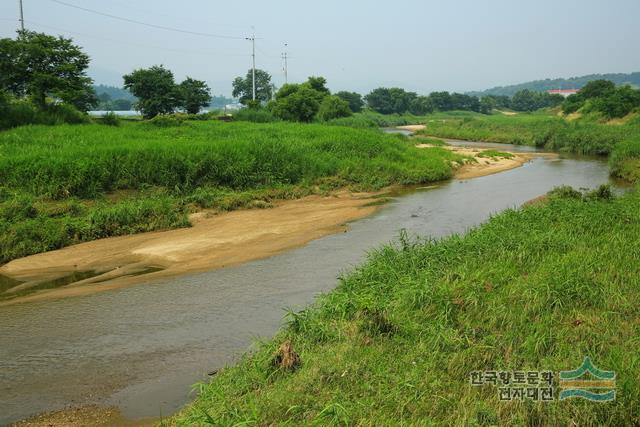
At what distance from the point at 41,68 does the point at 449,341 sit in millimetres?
25274

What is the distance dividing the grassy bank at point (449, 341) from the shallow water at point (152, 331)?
3.61ft

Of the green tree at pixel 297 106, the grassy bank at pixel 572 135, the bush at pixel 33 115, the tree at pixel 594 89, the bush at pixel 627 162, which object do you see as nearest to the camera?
the bush at pixel 33 115

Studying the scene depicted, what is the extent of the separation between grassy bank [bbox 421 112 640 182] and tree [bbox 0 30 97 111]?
26.7 m

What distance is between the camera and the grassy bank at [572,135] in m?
24.0

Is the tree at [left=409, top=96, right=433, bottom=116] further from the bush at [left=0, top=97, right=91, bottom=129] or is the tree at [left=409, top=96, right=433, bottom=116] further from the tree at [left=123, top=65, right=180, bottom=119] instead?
the bush at [left=0, top=97, right=91, bottom=129]

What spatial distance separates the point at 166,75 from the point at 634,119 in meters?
37.4

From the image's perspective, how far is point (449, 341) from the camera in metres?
5.49

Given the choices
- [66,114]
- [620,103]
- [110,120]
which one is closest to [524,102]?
[620,103]

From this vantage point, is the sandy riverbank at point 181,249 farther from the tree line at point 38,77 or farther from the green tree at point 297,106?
the green tree at point 297,106

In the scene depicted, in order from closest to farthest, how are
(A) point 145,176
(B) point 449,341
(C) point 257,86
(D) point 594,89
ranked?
1. (B) point 449,341
2. (A) point 145,176
3. (D) point 594,89
4. (C) point 257,86

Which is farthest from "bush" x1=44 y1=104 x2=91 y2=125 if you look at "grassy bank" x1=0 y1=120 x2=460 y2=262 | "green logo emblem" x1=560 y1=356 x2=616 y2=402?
"green logo emblem" x1=560 y1=356 x2=616 y2=402

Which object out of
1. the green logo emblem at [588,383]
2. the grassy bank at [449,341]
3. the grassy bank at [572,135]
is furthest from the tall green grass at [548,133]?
the green logo emblem at [588,383]

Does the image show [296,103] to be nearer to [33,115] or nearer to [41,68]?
[41,68]

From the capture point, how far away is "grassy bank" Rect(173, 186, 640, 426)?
4.36 m
